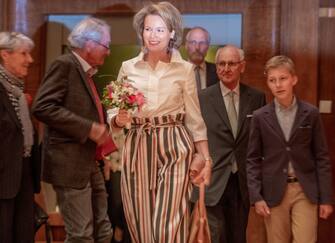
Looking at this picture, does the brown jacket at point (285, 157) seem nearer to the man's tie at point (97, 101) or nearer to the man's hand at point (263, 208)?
the man's hand at point (263, 208)

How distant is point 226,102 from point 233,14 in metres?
1.21

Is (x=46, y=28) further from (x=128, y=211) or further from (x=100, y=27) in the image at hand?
(x=128, y=211)

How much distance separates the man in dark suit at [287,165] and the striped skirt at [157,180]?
2.57ft

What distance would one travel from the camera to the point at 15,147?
3.60 m

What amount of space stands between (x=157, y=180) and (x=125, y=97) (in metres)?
0.43

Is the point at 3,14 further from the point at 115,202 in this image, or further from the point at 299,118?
the point at 299,118

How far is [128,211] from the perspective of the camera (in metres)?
3.03

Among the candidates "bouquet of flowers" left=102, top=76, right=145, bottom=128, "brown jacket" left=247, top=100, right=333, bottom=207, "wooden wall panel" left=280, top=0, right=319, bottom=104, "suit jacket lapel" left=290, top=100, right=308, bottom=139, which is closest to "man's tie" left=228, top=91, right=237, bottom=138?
"brown jacket" left=247, top=100, right=333, bottom=207

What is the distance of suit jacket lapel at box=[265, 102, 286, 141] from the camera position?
3656 mm

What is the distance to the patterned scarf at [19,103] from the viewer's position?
3.69m

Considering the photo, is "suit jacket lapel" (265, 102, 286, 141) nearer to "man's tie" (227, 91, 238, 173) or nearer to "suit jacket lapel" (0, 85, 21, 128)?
"man's tie" (227, 91, 238, 173)

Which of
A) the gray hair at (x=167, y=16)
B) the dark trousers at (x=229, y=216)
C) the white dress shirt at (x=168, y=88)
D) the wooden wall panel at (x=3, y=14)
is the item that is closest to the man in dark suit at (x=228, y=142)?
the dark trousers at (x=229, y=216)

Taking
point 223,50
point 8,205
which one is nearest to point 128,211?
point 8,205

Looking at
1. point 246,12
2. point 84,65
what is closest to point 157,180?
point 84,65
